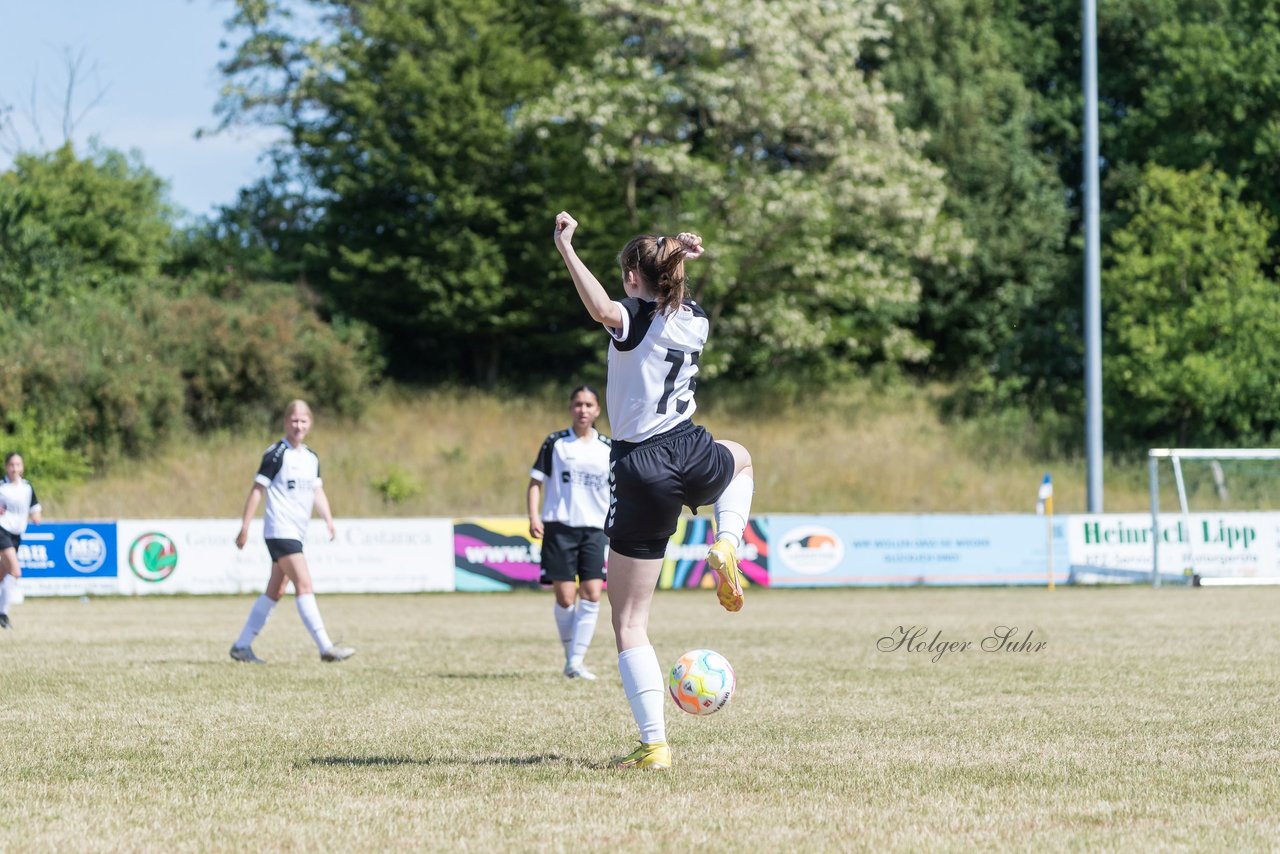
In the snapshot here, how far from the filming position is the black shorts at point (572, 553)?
11125 mm

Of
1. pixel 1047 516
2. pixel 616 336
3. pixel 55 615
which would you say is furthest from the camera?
pixel 1047 516

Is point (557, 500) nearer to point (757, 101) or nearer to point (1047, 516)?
point (1047, 516)

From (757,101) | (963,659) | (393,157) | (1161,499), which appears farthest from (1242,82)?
(963,659)

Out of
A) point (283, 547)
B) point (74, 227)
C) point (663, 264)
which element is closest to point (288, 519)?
point (283, 547)

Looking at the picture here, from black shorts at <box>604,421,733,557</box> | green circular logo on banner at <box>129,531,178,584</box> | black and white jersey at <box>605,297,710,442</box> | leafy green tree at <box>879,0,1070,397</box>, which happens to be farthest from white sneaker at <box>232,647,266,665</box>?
leafy green tree at <box>879,0,1070,397</box>

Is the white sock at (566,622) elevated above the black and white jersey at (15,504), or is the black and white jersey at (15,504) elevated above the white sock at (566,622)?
the black and white jersey at (15,504)

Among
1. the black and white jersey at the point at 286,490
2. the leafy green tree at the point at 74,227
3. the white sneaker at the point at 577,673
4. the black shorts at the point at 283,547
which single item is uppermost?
the leafy green tree at the point at 74,227

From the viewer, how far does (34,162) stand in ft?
139

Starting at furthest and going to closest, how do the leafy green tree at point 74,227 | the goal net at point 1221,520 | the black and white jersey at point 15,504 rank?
1. the leafy green tree at point 74,227
2. the goal net at point 1221,520
3. the black and white jersey at point 15,504

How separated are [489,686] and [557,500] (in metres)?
1.77

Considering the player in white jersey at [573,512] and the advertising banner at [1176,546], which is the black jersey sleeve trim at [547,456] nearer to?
the player in white jersey at [573,512]

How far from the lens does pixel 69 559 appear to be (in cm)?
2384

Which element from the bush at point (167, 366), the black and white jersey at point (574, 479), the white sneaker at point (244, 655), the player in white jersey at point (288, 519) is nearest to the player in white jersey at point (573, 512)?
the black and white jersey at point (574, 479)

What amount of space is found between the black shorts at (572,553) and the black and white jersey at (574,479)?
0.06 meters
